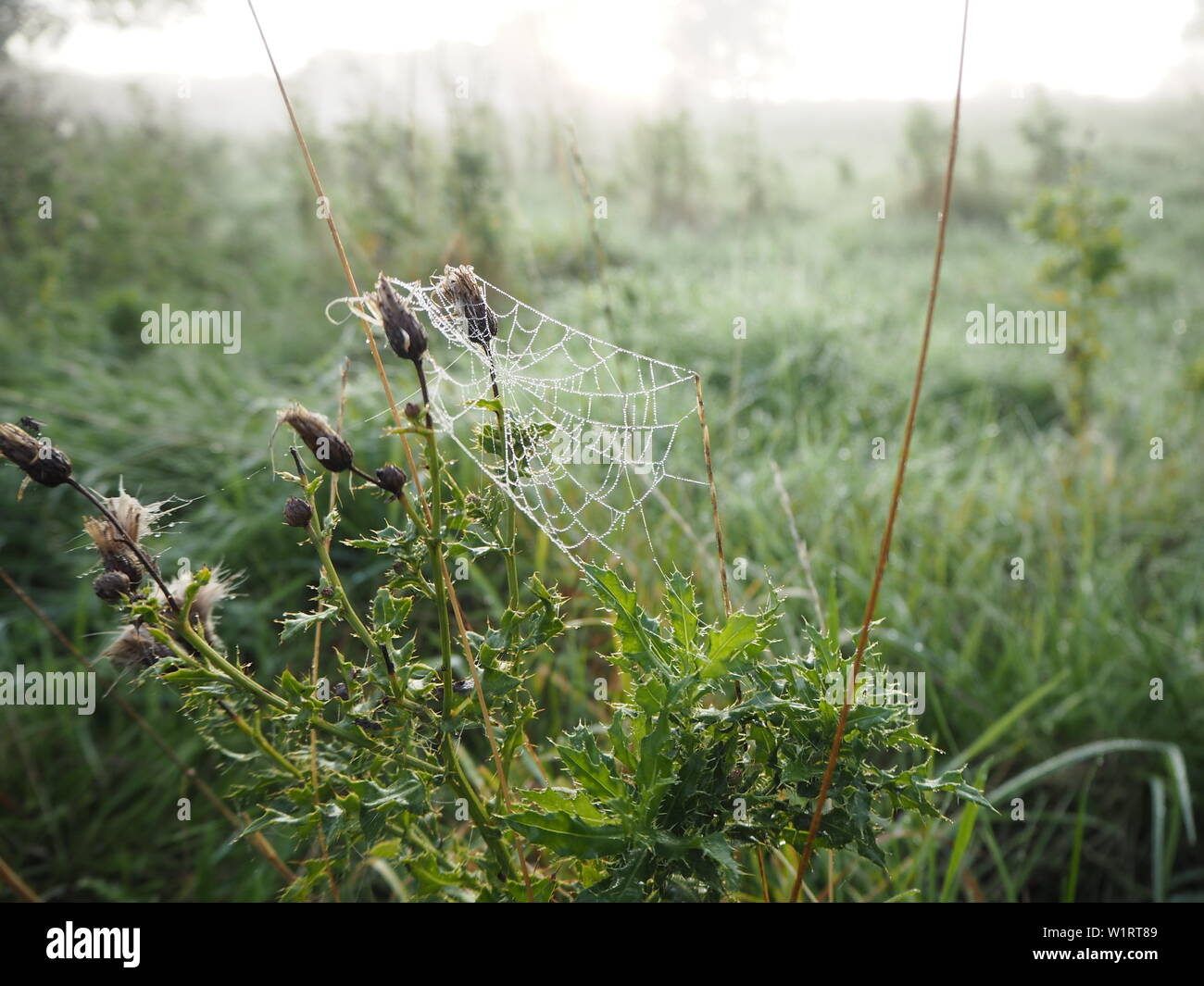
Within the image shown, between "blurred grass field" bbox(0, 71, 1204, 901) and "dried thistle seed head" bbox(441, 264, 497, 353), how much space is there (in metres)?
0.59

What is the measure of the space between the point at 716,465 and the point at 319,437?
253 cm

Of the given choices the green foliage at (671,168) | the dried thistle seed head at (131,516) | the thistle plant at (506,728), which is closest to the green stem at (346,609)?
the thistle plant at (506,728)

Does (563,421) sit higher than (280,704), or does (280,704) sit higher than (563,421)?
(563,421)

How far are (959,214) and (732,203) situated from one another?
3.13 meters

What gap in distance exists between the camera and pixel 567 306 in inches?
182

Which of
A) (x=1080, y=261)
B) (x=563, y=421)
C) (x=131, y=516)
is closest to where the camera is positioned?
(x=131, y=516)

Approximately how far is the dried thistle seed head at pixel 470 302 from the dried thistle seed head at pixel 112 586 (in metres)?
0.41

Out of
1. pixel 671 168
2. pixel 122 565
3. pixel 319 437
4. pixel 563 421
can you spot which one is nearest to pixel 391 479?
pixel 319 437

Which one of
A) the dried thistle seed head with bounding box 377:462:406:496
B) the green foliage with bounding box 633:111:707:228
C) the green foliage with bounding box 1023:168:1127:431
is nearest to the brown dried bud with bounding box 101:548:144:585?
the dried thistle seed head with bounding box 377:462:406:496

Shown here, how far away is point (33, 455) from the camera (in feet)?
2.72

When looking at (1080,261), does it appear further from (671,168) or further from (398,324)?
(671,168)

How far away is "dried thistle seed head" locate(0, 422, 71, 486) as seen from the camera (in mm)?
820
